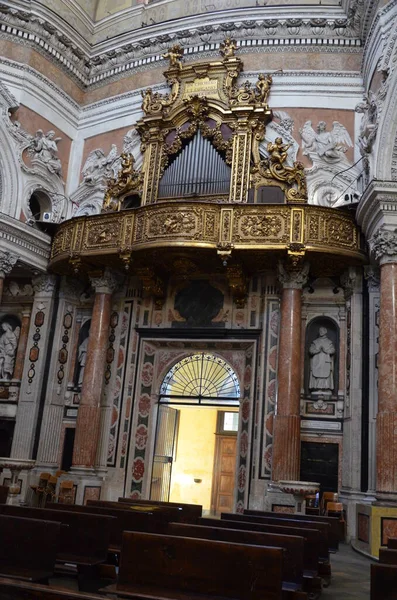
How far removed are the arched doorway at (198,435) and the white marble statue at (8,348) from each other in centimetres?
412

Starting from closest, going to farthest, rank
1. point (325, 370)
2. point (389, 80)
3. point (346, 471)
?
point (389, 80) → point (346, 471) → point (325, 370)

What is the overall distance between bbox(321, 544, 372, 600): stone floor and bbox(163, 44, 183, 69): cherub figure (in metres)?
12.4

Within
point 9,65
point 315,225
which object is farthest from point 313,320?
point 9,65

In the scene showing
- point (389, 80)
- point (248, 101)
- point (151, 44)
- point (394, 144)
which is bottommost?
point (394, 144)

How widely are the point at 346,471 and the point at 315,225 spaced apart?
5233 mm

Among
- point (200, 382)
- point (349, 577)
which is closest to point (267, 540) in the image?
point (349, 577)

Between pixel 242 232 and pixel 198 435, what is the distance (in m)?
8.31

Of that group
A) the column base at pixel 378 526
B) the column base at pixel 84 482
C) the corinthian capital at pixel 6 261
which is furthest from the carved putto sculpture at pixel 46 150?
the column base at pixel 378 526

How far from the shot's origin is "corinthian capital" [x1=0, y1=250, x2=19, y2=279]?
14680 mm

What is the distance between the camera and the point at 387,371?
37.4ft

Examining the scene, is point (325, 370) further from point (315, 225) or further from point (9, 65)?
point (9, 65)

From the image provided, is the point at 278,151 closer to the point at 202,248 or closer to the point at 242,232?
the point at 242,232

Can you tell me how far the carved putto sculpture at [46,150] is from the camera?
16.2 m

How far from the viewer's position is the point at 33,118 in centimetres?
1623
